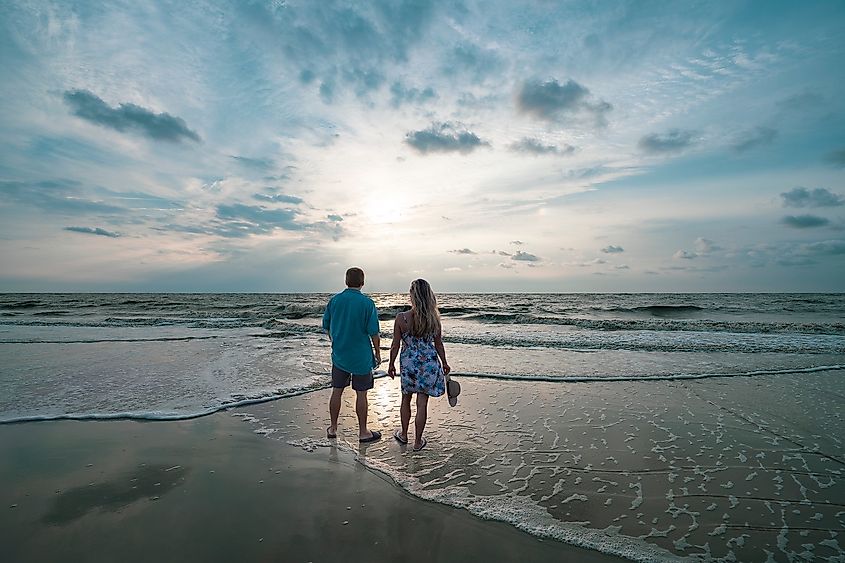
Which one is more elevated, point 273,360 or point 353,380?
point 353,380

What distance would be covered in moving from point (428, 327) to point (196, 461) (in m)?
2.91

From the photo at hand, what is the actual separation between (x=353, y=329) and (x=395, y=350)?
0.61 meters

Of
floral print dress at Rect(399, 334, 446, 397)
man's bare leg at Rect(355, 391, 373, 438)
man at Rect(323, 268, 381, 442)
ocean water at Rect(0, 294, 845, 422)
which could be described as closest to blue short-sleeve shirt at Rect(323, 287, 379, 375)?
man at Rect(323, 268, 381, 442)

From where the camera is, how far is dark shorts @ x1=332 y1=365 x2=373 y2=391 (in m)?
5.55

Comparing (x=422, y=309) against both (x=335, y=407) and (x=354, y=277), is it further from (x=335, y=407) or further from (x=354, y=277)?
(x=335, y=407)

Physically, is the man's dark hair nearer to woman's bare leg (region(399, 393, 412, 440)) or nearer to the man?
the man

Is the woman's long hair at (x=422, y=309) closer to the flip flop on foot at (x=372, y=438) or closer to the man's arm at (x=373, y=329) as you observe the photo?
the man's arm at (x=373, y=329)

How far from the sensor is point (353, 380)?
560 cm

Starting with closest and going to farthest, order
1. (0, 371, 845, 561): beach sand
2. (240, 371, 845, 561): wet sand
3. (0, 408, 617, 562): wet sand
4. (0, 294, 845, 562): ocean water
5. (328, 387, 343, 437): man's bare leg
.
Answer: (0, 408, 617, 562): wet sand → (0, 371, 845, 561): beach sand → (240, 371, 845, 561): wet sand → (0, 294, 845, 562): ocean water → (328, 387, 343, 437): man's bare leg

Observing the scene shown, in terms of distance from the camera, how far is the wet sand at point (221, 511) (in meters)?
3.08

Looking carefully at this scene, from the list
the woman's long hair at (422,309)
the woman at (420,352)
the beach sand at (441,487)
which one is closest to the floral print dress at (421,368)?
the woman at (420,352)

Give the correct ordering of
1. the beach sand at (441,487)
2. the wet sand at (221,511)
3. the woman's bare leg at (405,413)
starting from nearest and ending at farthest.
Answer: the wet sand at (221,511) → the beach sand at (441,487) → the woman's bare leg at (405,413)

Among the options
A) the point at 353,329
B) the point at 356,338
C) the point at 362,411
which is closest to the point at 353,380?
the point at 362,411

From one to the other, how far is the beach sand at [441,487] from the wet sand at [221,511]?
0.05 ft
